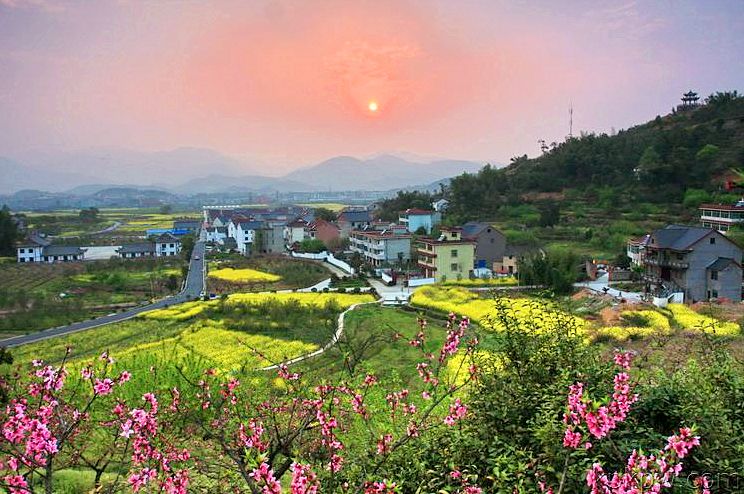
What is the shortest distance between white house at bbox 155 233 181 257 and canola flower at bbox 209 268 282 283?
52.4 feet

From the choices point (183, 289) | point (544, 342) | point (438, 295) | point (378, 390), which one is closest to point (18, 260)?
point (183, 289)

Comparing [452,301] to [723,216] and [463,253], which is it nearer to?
[463,253]

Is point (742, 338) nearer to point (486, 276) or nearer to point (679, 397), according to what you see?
point (679, 397)

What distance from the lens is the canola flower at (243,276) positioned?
33.2 metres

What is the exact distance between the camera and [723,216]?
32.9 metres

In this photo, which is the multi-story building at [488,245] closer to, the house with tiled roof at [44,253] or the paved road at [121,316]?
the paved road at [121,316]

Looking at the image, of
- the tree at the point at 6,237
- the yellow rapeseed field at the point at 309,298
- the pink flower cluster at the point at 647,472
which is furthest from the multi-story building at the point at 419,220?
the pink flower cluster at the point at 647,472

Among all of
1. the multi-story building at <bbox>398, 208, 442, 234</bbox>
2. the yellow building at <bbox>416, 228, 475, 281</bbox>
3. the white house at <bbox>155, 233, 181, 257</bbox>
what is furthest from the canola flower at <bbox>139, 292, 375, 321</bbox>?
the white house at <bbox>155, 233, 181, 257</bbox>

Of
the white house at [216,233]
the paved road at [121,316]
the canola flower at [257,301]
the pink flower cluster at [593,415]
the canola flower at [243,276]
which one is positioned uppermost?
the pink flower cluster at [593,415]

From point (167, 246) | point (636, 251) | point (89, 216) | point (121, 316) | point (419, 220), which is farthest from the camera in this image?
point (89, 216)

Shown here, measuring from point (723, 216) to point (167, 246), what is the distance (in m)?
44.1

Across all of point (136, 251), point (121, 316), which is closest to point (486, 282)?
point (121, 316)

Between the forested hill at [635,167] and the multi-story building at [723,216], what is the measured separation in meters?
9.86

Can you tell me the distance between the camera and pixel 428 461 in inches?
189
